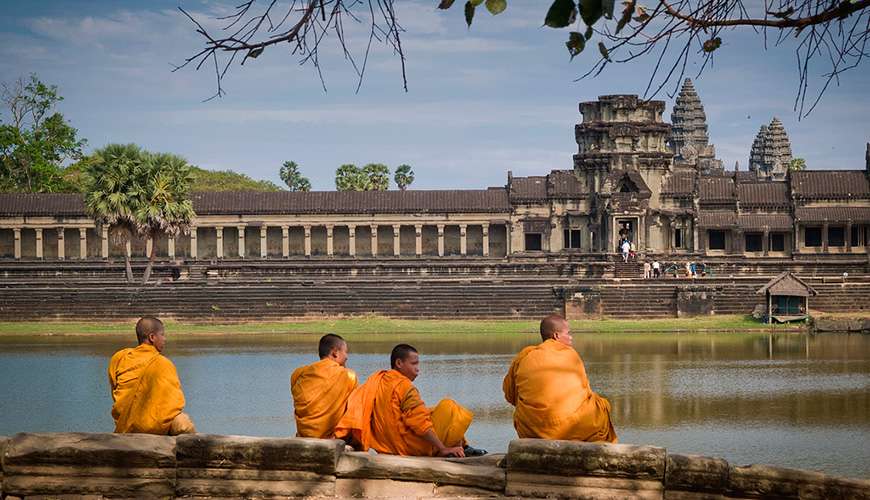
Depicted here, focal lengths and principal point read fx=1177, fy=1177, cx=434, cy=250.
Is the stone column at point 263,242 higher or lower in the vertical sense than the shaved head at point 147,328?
higher

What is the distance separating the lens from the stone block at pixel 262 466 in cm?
771

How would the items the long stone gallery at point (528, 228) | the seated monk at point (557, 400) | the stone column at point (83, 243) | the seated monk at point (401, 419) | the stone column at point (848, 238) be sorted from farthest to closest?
the stone column at point (83, 243) → the stone column at point (848, 238) → the long stone gallery at point (528, 228) → the seated monk at point (401, 419) → the seated monk at point (557, 400)

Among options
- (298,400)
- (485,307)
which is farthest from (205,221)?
(298,400)

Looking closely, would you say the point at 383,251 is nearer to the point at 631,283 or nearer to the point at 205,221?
the point at 205,221

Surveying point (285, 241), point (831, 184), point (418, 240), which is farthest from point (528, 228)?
point (831, 184)

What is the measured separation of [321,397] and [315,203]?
4647 cm

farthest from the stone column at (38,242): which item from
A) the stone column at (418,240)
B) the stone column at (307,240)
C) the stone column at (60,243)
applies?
the stone column at (418,240)

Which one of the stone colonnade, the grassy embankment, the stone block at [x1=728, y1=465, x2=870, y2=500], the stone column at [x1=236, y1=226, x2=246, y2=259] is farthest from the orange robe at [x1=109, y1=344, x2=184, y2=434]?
the stone column at [x1=236, y1=226, x2=246, y2=259]

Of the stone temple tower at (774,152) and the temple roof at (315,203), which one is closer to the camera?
the temple roof at (315,203)

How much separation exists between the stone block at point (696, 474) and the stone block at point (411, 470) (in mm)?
1110

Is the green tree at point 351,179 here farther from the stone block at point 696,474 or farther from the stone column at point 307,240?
the stone block at point 696,474

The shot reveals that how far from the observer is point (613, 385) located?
21469 millimetres

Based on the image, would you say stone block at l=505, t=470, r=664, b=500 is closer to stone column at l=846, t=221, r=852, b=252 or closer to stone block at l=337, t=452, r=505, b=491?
stone block at l=337, t=452, r=505, b=491

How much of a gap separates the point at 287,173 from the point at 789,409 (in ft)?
246
